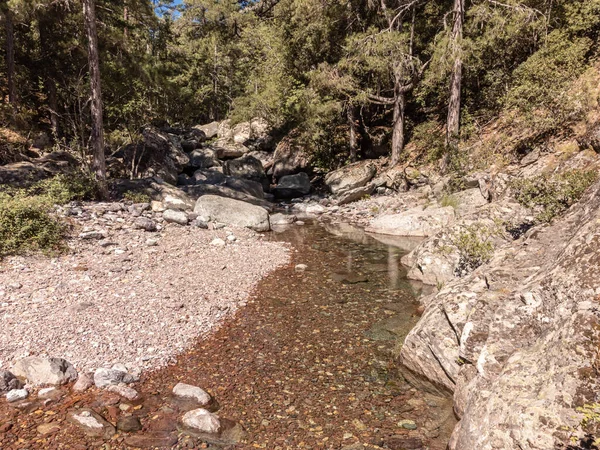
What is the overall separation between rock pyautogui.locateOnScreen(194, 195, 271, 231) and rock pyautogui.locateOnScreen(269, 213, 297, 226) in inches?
54.5

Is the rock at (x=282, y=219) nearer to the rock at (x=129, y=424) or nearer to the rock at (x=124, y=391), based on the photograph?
the rock at (x=124, y=391)

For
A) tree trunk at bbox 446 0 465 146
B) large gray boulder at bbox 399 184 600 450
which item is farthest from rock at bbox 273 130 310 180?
large gray boulder at bbox 399 184 600 450

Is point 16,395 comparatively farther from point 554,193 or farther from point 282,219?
point 282,219

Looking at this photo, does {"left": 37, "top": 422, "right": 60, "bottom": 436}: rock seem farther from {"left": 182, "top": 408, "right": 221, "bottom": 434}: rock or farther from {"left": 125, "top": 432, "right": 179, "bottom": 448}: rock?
{"left": 182, "top": 408, "right": 221, "bottom": 434}: rock

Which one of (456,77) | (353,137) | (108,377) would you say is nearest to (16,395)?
(108,377)

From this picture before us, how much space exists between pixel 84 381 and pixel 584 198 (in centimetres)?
779

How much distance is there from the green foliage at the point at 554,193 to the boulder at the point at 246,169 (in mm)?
19364

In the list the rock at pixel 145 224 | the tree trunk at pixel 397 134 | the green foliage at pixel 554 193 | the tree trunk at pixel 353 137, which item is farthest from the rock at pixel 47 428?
the tree trunk at pixel 353 137

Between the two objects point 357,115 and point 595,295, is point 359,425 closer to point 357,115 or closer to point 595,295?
point 595,295

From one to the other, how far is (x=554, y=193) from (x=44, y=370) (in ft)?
29.5

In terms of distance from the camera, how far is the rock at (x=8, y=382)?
4867 millimetres

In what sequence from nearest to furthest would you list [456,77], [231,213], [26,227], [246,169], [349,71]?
[26,227]
[231,213]
[456,77]
[349,71]
[246,169]

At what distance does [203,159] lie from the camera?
2639 centimetres

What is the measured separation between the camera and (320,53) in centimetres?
2433
